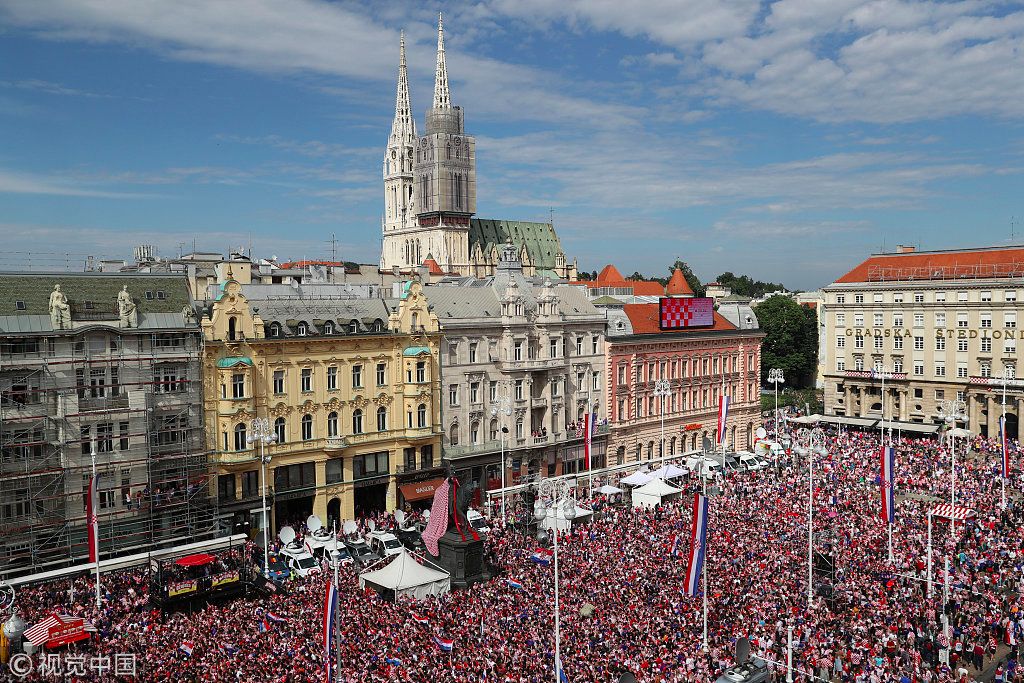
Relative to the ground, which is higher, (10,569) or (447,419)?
(447,419)

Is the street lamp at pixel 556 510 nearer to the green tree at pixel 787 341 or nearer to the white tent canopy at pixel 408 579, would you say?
the white tent canopy at pixel 408 579

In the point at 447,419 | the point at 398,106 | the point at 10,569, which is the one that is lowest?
the point at 10,569

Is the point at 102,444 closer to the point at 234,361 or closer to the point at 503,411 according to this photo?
the point at 234,361

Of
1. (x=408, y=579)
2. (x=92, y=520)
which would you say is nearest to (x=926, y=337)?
(x=408, y=579)

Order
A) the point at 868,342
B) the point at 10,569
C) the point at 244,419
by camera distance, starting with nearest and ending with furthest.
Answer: the point at 10,569 → the point at 244,419 → the point at 868,342

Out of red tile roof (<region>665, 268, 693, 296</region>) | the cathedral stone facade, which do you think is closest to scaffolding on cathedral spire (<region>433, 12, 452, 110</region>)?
the cathedral stone facade

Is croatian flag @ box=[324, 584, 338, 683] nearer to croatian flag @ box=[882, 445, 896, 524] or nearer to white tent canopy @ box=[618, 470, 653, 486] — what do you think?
croatian flag @ box=[882, 445, 896, 524]

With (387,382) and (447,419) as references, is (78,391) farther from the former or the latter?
(447,419)

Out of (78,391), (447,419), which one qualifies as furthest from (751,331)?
(78,391)
